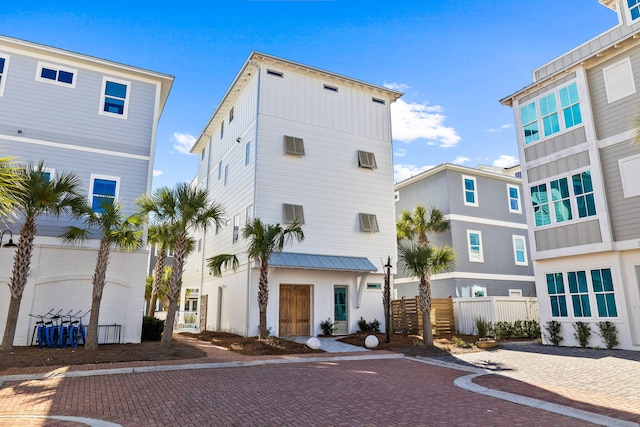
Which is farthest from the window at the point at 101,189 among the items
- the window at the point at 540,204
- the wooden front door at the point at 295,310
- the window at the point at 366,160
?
the window at the point at 540,204

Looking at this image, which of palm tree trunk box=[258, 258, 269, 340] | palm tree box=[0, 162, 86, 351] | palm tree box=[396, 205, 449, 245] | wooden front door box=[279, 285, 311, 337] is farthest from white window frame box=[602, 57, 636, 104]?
palm tree box=[0, 162, 86, 351]

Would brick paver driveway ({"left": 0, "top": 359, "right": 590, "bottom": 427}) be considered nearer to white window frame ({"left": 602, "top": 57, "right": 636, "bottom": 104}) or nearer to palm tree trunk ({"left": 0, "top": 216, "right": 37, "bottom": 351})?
palm tree trunk ({"left": 0, "top": 216, "right": 37, "bottom": 351})

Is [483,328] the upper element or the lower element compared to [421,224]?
lower

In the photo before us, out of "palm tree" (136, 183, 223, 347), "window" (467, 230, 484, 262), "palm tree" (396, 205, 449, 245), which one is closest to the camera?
"palm tree" (136, 183, 223, 347)

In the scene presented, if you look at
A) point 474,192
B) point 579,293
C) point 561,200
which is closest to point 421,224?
point 474,192

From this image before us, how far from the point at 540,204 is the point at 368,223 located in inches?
309

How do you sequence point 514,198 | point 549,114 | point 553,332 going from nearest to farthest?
point 553,332, point 549,114, point 514,198

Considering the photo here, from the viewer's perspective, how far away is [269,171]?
19.5 m

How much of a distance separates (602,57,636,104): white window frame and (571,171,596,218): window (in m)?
2.85

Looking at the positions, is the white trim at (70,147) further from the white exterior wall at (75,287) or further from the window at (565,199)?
the window at (565,199)

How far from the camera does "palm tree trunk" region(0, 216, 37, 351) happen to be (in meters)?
11.6

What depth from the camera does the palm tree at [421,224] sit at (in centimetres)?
2469

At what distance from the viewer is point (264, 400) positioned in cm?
750

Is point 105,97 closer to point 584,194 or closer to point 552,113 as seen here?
point 552,113
